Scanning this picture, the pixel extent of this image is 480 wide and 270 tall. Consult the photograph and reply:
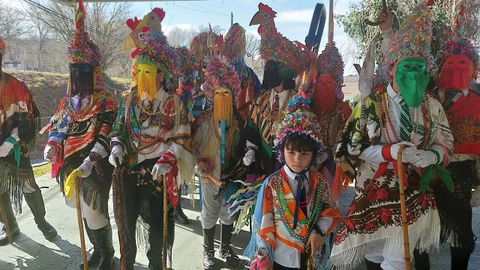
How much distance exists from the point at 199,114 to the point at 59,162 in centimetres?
128

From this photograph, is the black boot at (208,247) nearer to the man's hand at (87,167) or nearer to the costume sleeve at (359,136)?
the man's hand at (87,167)

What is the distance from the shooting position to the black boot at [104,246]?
3.48 meters

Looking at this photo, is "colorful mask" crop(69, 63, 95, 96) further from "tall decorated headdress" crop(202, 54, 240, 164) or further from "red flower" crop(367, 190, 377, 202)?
"red flower" crop(367, 190, 377, 202)

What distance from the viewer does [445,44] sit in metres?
3.10

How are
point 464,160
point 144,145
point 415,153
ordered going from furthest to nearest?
point 144,145 → point 464,160 → point 415,153

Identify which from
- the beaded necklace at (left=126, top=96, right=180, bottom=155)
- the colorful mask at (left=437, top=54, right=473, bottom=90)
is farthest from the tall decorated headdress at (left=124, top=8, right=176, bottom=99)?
the colorful mask at (left=437, top=54, right=473, bottom=90)

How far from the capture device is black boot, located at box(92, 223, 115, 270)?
3479 millimetres

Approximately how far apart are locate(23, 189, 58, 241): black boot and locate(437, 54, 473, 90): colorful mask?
3986 mm

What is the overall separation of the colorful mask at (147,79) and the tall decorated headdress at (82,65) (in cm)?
56

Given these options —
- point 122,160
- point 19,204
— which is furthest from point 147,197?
point 19,204

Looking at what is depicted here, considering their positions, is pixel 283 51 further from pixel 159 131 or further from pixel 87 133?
pixel 87 133

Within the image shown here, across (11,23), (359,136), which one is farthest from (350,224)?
(11,23)

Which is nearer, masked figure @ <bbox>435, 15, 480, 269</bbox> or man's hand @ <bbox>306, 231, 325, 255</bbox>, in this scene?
man's hand @ <bbox>306, 231, 325, 255</bbox>

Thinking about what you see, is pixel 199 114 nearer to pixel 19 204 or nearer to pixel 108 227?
pixel 108 227
